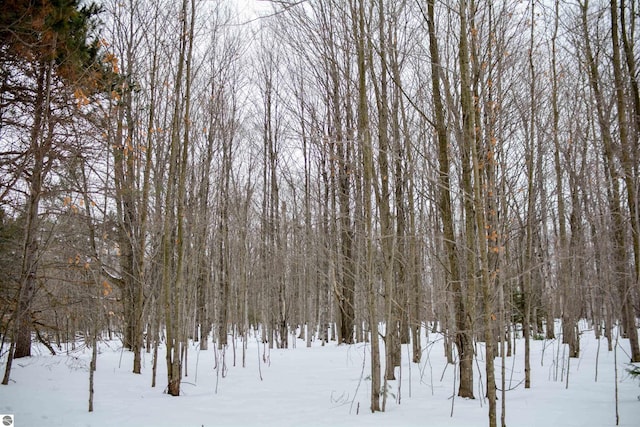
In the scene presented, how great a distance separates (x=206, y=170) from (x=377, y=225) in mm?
4838

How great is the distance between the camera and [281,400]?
5.82 m

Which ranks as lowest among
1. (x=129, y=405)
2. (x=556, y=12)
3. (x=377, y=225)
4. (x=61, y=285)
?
(x=129, y=405)

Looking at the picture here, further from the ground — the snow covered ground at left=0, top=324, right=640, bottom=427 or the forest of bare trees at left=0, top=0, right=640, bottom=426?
the forest of bare trees at left=0, top=0, right=640, bottom=426

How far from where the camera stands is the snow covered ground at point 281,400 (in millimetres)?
4551

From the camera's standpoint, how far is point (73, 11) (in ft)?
16.5

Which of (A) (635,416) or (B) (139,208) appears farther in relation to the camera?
(B) (139,208)

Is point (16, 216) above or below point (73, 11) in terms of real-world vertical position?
below

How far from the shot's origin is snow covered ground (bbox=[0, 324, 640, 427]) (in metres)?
4.55

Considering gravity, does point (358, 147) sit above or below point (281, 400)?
above

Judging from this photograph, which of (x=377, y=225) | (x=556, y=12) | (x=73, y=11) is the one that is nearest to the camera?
(x=73, y=11)

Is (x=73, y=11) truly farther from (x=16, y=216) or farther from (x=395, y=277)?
(x=395, y=277)

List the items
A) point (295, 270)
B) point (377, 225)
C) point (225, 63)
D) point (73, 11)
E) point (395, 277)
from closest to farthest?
1. point (73, 11)
2. point (377, 225)
3. point (395, 277)
4. point (225, 63)
5. point (295, 270)

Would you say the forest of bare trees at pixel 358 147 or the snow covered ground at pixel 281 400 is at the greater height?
the forest of bare trees at pixel 358 147

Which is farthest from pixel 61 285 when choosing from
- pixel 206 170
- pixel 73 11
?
pixel 73 11
